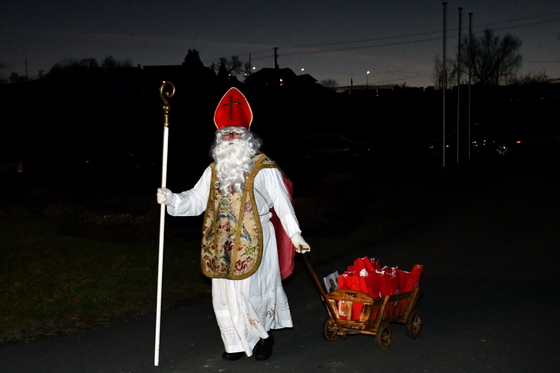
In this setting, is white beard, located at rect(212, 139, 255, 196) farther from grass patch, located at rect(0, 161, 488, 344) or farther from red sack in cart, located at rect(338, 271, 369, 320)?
grass patch, located at rect(0, 161, 488, 344)

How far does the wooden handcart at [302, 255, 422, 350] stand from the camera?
5.76 m

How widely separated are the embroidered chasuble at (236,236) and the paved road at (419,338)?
74cm

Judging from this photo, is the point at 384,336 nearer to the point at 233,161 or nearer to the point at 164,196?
the point at 233,161

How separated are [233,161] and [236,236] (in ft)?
1.86

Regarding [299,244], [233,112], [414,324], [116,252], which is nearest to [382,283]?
[414,324]

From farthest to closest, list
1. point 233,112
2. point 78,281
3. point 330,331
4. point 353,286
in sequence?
point 78,281
point 330,331
point 353,286
point 233,112

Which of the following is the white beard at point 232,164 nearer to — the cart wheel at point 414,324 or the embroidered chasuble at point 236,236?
the embroidered chasuble at point 236,236

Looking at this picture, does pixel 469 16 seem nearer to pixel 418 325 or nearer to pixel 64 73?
pixel 64 73

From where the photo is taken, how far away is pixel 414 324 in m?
6.22

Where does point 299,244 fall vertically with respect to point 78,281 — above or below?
above

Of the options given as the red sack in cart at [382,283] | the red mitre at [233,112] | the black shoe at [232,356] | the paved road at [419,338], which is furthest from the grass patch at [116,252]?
the red sack in cart at [382,283]

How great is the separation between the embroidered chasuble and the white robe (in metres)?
0.09

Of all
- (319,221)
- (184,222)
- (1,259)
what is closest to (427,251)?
(319,221)

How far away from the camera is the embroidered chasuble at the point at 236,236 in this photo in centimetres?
546
